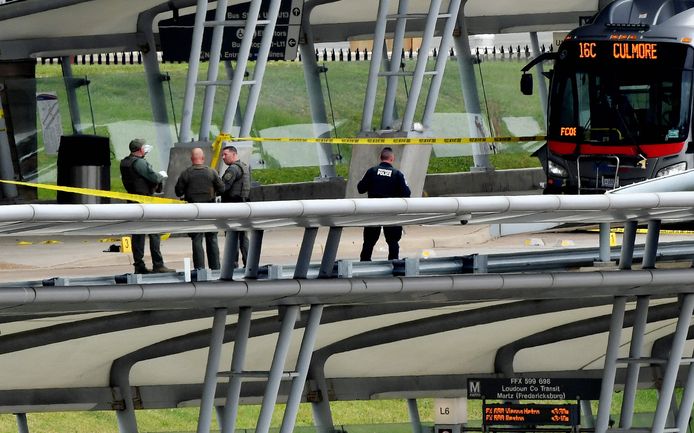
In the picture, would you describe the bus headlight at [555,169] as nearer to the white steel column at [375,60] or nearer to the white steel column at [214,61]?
the white steel column at [375,60]

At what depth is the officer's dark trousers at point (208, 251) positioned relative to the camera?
19.9m

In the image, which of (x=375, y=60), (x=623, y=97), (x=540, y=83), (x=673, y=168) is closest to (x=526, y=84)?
(x=623, y=97)

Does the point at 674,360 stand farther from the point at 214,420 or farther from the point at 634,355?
the point at 214,420

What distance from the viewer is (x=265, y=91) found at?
3628 centimetres

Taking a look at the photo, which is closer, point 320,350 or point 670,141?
point 320,350

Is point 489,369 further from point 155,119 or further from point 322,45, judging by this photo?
point 322,45

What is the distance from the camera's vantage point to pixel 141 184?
21188 mm

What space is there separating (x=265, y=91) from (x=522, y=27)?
524 cm

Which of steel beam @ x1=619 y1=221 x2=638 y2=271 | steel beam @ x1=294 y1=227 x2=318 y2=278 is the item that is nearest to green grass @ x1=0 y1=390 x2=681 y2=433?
steel beam @ x1=619 y1=221 x2=638 y2=271

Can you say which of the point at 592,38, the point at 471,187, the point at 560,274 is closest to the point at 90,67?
the point at 471,187

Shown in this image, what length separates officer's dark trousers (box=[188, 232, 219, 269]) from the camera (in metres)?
19.9

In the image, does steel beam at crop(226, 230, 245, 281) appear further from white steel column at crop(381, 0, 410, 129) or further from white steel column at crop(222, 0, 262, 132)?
white steel column at crop(381, 0, 410, 129)

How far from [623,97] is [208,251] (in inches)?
399

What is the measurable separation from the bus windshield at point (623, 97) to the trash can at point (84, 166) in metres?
A: 7.13
